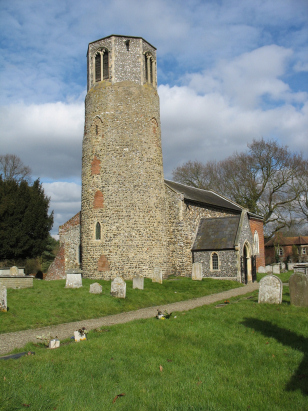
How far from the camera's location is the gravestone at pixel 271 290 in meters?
11.4

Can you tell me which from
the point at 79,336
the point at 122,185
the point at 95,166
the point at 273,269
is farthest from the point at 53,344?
the point at 273,269

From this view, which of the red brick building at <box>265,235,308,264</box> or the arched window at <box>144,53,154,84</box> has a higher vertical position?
the arched window at <box>144,53,154,84</box>

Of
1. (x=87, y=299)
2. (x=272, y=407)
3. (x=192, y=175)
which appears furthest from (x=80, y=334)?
(x=192, y=175)

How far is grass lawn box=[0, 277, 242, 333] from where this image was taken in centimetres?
1058

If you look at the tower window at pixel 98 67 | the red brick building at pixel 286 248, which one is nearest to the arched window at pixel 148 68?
the tower window at pixel 98 67

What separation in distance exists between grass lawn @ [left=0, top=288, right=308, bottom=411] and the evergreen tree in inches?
925

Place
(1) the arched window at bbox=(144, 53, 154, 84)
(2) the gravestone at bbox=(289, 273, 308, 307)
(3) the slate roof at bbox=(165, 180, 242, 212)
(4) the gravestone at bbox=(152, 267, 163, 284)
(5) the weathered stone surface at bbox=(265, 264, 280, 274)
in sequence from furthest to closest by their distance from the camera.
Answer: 1. (5) the weathered stone surface at bbox=(265, 264, 280, 274)
2. (3) the slate roof at bbox=(165, 180, 242, 212)
3. (1) the arched window at bbox=(144, 53, 154, 84)
4. (4) the gravestone at bbox=(152, 267, 163, 284)
5. (2) the gravestone at bbox=(289, 273, 308, 307)

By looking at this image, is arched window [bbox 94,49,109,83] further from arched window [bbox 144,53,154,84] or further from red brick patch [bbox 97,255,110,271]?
red brick patch [bbox 97,255,110,271]

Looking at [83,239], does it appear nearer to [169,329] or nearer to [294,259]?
[169,329]

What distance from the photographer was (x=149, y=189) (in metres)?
21.7

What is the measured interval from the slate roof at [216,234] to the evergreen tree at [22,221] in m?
15.1

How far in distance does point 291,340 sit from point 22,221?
90.0ft

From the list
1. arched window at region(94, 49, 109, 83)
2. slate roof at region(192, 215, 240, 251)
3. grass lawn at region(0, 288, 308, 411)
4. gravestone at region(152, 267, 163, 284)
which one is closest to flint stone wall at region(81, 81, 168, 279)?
arched window at region(94, 49, 109, 83)

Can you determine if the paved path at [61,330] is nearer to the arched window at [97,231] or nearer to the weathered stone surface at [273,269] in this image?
the arched window at [97,231]
